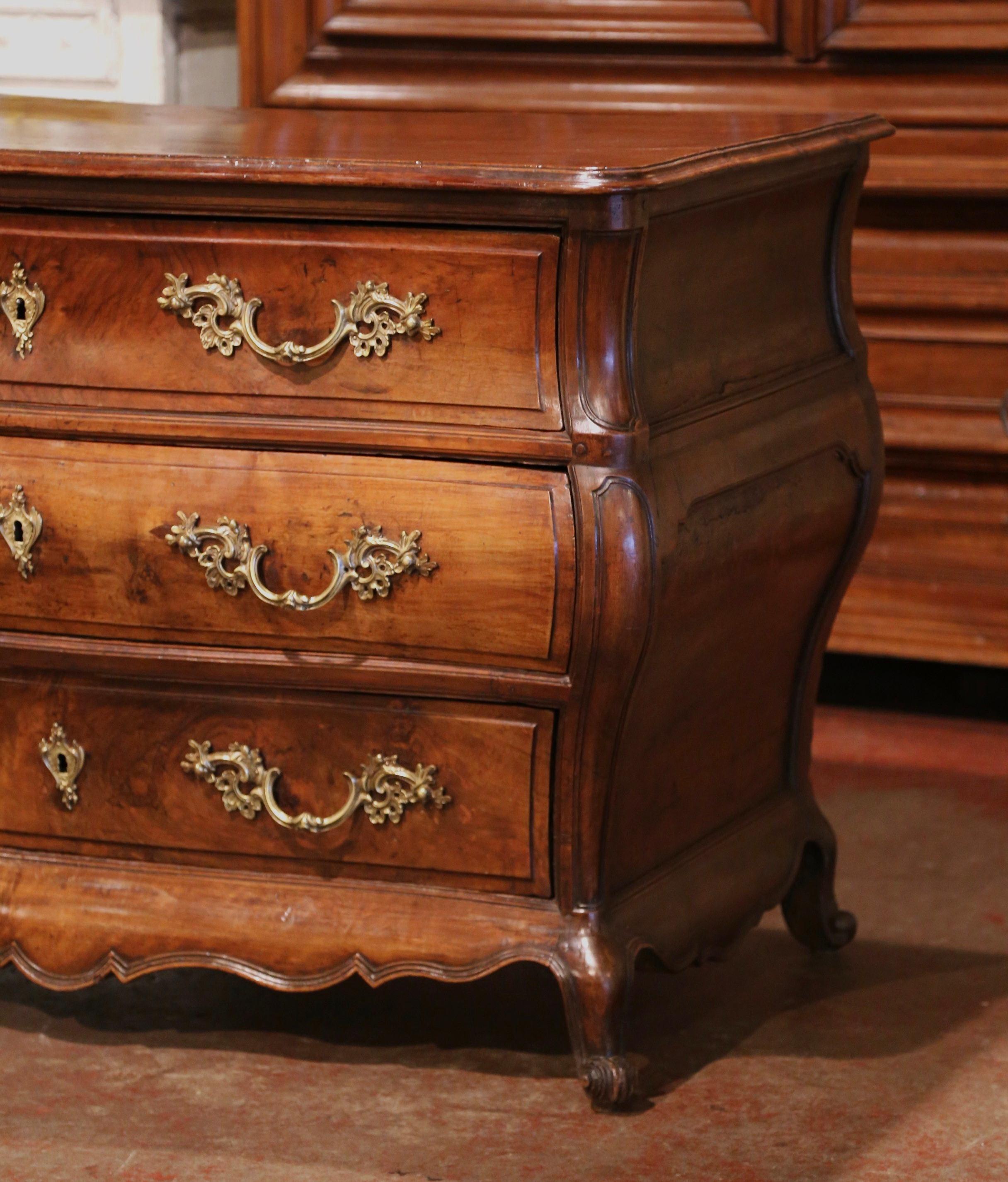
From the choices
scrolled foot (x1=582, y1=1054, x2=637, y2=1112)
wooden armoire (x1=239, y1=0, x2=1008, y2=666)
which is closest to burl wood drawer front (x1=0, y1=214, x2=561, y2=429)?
scrolled foot (x1=582, y1=1054, x2=637, y2=1112)

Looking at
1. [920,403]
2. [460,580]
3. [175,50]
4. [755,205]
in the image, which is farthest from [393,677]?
[175,50]

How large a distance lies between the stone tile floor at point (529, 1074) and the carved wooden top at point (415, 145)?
80cm

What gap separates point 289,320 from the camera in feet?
5.41

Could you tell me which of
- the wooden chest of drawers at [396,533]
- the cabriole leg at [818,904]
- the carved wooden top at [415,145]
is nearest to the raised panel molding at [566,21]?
the carved wooden top at [415,145]

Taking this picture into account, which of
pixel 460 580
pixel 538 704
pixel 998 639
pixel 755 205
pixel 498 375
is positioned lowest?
pixel 998 639

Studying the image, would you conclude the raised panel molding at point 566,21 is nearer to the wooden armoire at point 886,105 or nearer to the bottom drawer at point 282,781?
the wooden armoire at point 886,105

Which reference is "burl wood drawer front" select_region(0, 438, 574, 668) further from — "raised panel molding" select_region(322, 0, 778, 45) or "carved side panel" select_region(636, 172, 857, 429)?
"raised panel molding" select_region(322, 0, 778, 45)

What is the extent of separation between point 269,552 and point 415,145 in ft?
1.27

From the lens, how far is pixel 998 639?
2.82 metres

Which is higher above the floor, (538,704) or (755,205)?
(755,205)

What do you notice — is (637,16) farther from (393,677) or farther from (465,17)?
(393,677)

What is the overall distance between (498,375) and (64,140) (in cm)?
49

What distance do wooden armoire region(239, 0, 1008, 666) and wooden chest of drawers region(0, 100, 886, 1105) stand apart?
2.90ft

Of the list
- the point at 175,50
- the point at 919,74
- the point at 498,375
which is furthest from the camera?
the point at 175,50
